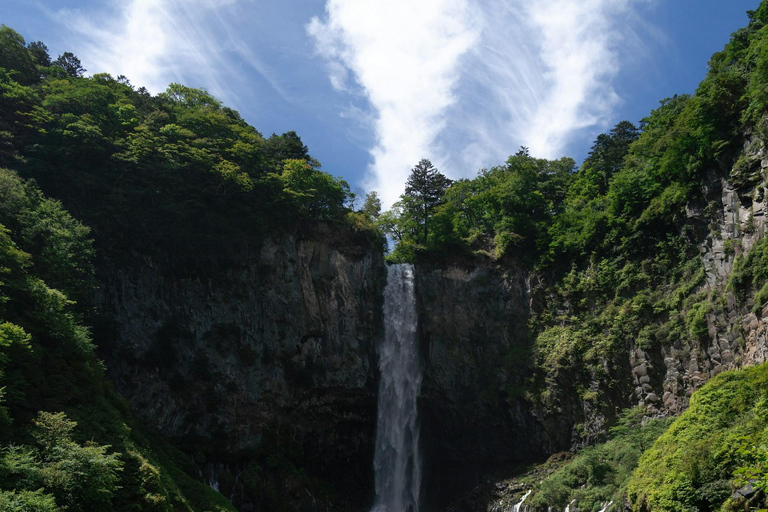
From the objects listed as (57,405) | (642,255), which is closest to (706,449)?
(642,255)

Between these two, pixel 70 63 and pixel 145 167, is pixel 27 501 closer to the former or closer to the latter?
pixel 145 167

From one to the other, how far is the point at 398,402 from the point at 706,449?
2141 cm

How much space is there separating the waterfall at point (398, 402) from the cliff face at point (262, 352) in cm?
77

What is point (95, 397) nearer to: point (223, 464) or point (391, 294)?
point (223, 464)

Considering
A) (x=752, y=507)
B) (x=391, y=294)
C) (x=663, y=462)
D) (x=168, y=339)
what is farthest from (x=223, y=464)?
(x=752, y=507)

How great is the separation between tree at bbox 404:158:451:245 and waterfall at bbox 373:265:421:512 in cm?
488

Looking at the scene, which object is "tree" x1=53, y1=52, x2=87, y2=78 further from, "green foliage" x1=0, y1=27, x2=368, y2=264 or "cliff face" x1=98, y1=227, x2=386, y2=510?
"cliff face" x1=98, y1=227, x2=386, y2=510

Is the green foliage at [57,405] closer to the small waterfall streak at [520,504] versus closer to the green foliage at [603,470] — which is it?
the small waterfall streak at [520,504]

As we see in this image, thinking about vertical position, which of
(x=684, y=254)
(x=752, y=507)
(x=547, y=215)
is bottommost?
(x=752, y=507)

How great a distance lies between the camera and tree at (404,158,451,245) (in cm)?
3906

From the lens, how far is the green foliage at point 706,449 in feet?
41.7

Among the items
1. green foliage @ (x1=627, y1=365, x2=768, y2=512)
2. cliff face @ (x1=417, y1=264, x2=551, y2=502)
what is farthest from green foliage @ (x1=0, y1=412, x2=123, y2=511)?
cliff face @ (x1=417, y1=264, x2=551, y2=502)

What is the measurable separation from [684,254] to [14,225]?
1122 inches

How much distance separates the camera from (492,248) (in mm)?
35656
